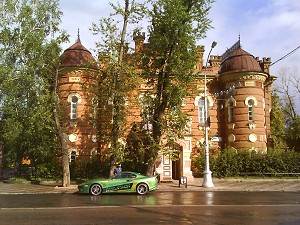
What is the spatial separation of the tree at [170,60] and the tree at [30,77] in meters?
6.94

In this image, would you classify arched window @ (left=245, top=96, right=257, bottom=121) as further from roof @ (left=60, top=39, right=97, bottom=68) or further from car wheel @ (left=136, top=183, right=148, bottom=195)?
car wheel @ (left=136, top=183, right=148, bottom=195)

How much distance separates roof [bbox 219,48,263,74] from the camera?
30219 mm

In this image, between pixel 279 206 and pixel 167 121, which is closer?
pixel 279 206

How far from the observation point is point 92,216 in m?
11.2

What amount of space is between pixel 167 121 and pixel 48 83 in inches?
357

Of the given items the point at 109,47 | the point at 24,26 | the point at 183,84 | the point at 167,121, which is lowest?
the point at 167,121

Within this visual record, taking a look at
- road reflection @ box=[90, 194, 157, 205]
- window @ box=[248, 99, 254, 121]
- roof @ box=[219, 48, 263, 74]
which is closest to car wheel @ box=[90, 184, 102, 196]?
road reflection @ box=[90, 194, 157, 205]

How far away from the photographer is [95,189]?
727 inches

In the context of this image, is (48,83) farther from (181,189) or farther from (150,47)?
(181,189)

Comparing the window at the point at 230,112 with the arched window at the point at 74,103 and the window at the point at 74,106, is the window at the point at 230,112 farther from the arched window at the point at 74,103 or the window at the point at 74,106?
the window at the point at 74,106

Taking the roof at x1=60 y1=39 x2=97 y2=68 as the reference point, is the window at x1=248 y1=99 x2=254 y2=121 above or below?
below

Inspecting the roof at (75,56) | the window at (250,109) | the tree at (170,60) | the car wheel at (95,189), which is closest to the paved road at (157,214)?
the car wheel at (95,189)

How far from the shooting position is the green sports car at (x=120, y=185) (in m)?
18.5

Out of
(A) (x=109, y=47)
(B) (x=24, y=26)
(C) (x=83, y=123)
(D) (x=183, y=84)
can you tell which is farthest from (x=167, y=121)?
(B) (x=24, y=26)
